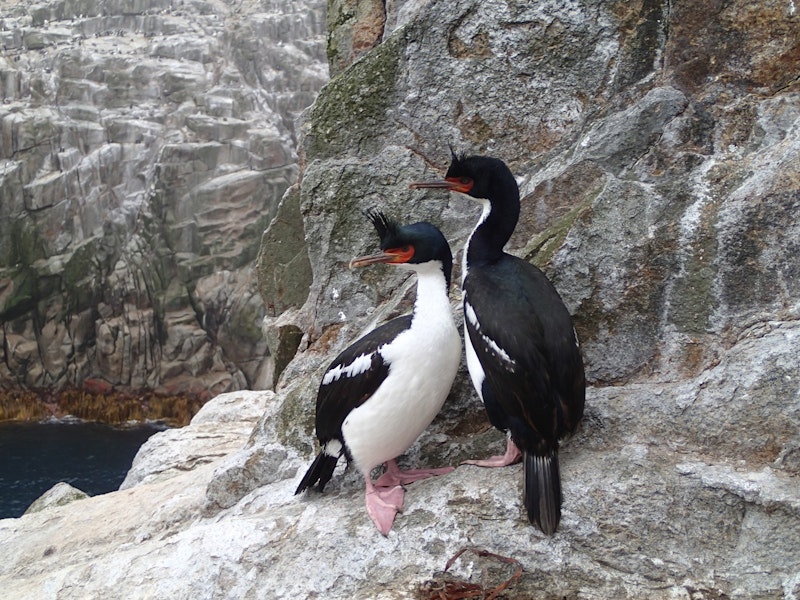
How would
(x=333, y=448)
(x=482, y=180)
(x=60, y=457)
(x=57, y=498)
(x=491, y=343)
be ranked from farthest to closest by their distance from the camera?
1. (x=60, y=457)
2. (x=57, y=498)
3. (x=333, y=448)
4. (x=482, y=180)
5. (x=491, y=343)

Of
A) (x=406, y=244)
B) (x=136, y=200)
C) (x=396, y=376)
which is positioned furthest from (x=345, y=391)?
(x=136, y=200)

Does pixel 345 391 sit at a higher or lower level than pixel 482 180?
lower

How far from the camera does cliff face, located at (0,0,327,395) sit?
82.9 feet

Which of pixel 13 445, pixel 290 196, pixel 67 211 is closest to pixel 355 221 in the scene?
pixel 290 196

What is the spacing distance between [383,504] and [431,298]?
1080 millimetres

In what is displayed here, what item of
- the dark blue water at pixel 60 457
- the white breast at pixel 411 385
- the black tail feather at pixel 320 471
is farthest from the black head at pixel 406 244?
the dark blue water at pixel 60 457

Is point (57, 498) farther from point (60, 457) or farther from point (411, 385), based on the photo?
point (60, 457)

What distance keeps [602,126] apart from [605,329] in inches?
54.1

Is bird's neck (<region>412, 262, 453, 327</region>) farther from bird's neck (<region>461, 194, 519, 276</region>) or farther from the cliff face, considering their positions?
the cliff face

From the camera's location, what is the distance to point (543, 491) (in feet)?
11.2

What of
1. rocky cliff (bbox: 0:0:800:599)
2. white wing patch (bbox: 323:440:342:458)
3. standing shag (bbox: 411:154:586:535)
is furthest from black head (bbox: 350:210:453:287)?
white wing patch (bbox: 323:440:342:458)

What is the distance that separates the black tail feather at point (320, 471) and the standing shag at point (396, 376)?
0.28 ft

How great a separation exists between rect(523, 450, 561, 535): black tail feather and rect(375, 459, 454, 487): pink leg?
1.97ft

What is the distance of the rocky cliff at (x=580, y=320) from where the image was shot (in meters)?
3.39
